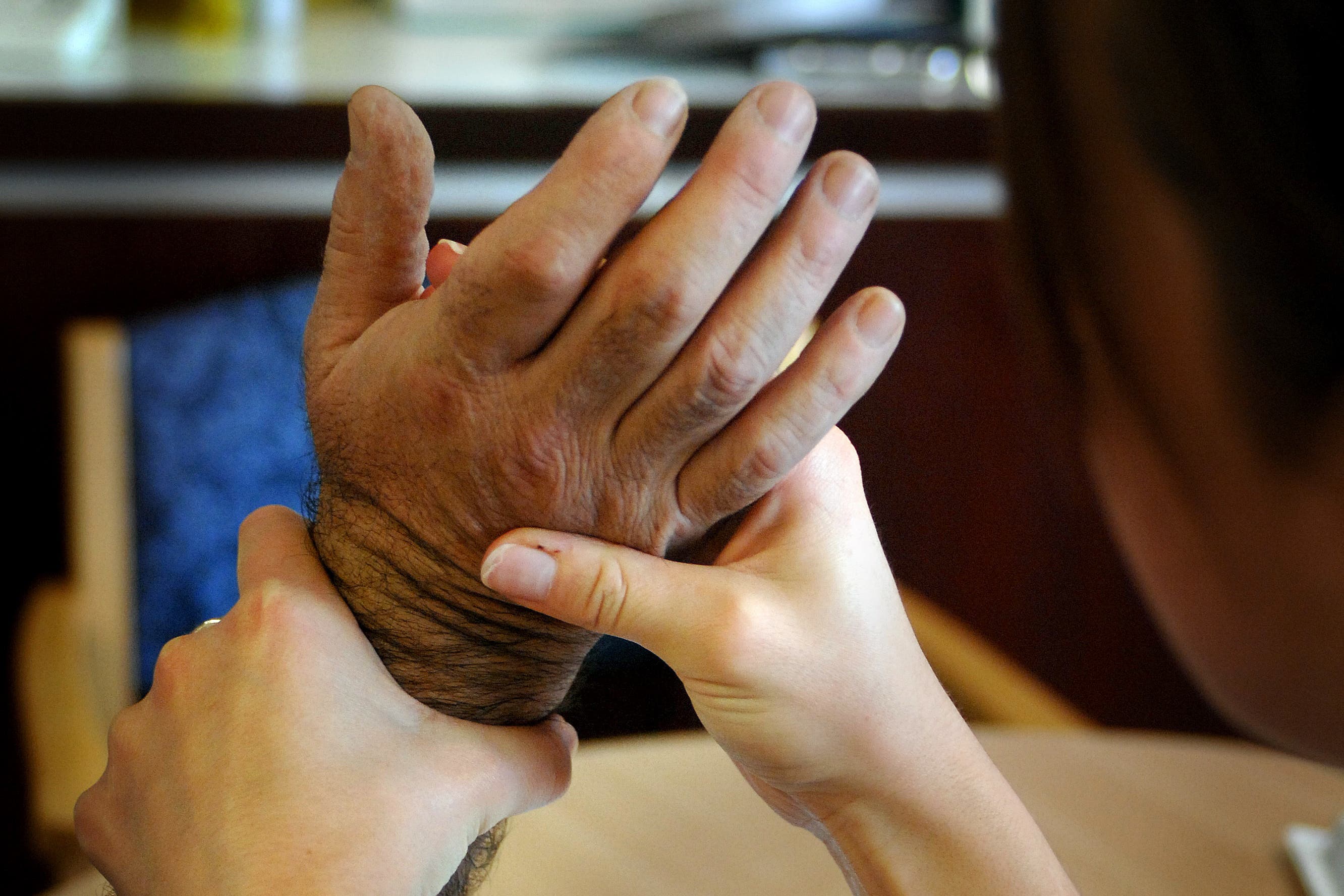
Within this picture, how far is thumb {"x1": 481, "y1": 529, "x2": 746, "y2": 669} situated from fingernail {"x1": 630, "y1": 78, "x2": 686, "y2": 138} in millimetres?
132

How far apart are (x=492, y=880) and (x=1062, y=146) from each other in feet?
1.36

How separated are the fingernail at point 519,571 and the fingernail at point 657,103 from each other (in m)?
0.13

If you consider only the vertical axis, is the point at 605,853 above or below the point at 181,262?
below

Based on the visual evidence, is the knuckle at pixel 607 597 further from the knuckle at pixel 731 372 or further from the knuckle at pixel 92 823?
the knuckle at pixel 92 823

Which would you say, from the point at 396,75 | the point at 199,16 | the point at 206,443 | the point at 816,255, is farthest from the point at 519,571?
the point at 199,16

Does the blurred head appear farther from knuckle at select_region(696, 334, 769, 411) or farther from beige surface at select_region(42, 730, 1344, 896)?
beige surface at select_region(42, 730, 1344, 896)

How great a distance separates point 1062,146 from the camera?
26 centimetres

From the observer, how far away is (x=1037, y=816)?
668 millimetres

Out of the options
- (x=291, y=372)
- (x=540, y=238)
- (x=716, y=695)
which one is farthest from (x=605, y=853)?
(x=291, y=372)

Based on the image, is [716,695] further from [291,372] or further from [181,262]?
[181,262]

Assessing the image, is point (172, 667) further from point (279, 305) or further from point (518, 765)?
point (279, 305)

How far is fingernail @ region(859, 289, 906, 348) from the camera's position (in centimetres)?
36

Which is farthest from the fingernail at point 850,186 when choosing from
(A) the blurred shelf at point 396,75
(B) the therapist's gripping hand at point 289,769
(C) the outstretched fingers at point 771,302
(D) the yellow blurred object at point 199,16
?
(D) the yellow blurred object at point 199,16

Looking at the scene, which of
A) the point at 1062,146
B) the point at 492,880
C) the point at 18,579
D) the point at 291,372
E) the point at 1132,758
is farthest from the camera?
the point at 18,579
